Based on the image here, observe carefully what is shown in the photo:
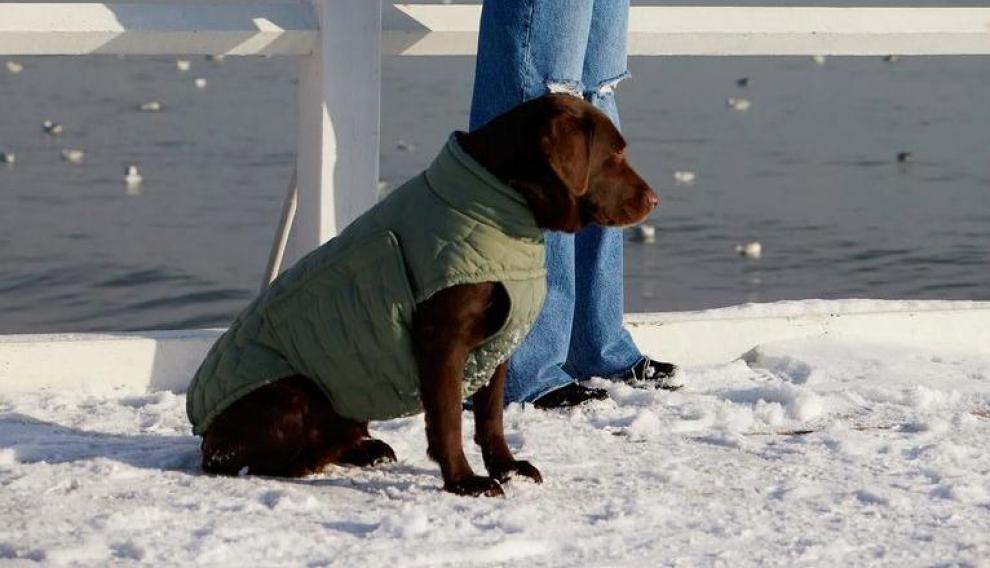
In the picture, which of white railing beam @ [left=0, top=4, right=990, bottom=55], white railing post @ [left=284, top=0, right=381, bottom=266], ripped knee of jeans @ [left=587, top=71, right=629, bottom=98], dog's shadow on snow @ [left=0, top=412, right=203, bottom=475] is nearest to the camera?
dog's shadow on snow @ [left=0, top=412, right=203, bottom=475]

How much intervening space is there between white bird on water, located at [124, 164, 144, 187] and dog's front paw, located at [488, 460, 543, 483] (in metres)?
7.00

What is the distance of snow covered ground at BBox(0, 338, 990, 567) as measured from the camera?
3061 millimetres

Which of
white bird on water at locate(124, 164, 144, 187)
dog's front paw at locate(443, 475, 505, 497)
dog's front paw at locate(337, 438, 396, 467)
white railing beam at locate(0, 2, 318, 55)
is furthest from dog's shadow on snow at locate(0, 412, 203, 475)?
white bird on water at locate(124, 164, 144, 187)

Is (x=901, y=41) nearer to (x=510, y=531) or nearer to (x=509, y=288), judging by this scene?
(x=509, y=288)

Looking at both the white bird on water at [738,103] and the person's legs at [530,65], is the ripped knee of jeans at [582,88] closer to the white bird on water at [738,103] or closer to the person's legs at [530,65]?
the person's legs at [530,65]

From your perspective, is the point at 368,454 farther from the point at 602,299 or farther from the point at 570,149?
the point at 602,299

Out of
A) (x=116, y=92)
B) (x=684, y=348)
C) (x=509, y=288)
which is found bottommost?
(x=116, y=92)

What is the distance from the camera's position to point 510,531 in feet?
10.4

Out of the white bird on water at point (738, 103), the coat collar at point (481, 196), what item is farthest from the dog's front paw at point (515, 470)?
the white bird on water at point (738, 103)

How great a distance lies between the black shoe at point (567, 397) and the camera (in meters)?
4.25

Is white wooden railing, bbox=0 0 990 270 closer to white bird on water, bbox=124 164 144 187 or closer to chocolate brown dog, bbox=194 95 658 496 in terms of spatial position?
chocolate brown dog, bbox=194 95 658 496

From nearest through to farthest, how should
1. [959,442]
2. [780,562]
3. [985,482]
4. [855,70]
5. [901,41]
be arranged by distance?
[780,562]
[985,482]
[959,442]
[901,41]
[855,70]

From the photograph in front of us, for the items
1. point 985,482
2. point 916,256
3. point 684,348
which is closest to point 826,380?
point 684,348

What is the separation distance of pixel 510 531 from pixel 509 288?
46cm
